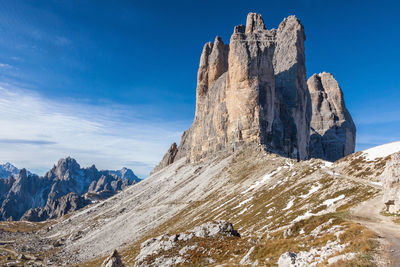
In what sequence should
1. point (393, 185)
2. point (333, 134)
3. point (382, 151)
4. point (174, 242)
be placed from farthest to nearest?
1. point (333, 134)
2. point (382, 151)
3. point (174, 242)
4. point (393, 185)

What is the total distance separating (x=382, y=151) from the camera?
45562mm

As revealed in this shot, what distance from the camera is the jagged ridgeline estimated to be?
363 feet

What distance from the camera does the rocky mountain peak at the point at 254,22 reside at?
165 metres

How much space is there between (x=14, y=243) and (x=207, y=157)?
295 ft

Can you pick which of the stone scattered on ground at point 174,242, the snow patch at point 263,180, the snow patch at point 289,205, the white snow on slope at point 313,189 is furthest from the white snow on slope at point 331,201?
the snow patch at point 263,180

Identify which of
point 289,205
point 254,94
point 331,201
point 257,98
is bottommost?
point 289,205

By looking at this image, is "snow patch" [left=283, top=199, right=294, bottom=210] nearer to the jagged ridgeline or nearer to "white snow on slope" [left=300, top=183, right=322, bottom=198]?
"white snow on slope" [left=300, top=183, right=322, bottom=198]

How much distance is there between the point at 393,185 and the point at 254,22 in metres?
161

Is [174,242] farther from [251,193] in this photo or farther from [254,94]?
[254,94]

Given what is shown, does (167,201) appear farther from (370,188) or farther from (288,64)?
(288,64)

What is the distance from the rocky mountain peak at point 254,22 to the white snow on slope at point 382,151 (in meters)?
133

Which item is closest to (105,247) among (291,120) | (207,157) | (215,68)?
(207,157)

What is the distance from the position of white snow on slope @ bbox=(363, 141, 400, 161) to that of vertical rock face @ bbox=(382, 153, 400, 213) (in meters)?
20.0

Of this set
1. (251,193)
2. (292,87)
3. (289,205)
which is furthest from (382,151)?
(292,87)
